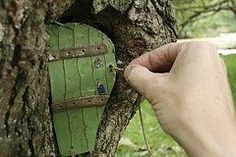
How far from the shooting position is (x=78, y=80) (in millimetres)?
2109

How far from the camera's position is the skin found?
1505 millimetres

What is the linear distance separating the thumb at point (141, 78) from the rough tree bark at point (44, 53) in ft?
0.96

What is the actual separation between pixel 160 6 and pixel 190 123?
84 cm

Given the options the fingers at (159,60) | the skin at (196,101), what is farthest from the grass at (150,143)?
the skin at (196,101)

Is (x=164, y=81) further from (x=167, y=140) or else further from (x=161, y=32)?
(x=167, y=140)

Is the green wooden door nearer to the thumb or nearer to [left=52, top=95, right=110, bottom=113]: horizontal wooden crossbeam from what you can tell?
[left=52, top=95, right=110, bottom=113]: horizontal wooden crossbeam

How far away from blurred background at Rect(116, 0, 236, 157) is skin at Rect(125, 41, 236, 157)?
0.78 m

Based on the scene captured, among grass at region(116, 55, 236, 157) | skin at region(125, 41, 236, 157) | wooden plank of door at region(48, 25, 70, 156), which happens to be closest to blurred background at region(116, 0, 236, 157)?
grass at region(116, 55, 236, 157)

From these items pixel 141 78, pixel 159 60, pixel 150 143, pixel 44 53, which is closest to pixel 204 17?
pixel 150 143

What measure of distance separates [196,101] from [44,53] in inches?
19.7

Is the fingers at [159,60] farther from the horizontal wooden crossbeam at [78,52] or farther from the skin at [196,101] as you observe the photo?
the horizontal wooden crossbeam at [78,52]

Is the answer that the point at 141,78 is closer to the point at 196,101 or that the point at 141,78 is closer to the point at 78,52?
the point at 196,101

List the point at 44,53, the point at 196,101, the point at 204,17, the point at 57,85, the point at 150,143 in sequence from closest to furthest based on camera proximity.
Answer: the point at 196,101, the point at 44,53, the point at 57,85, the point at 150,143, the point at 204,17

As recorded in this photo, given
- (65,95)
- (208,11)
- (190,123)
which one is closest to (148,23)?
(65,95)
